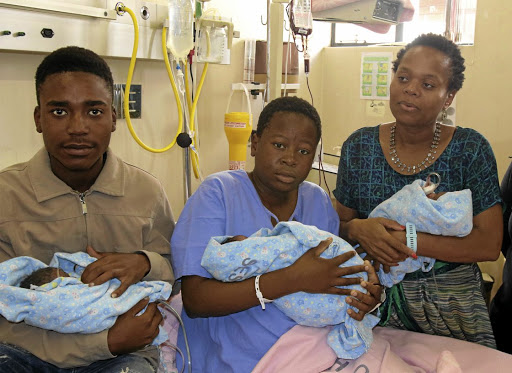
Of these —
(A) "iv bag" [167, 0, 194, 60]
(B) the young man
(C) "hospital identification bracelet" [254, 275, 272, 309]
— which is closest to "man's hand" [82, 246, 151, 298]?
(B) the young man

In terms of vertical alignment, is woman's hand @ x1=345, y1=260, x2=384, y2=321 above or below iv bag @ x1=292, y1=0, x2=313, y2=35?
below

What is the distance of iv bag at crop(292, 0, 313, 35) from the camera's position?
2.73 metres

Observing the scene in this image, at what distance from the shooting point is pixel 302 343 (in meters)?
1.41

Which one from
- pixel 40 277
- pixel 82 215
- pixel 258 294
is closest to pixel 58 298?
pixel 40 277

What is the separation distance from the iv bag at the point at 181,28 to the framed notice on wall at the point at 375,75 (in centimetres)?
155

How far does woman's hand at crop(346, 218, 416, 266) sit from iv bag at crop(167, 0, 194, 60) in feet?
4.21

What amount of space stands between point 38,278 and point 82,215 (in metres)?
0.29

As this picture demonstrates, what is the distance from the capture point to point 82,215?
156cm

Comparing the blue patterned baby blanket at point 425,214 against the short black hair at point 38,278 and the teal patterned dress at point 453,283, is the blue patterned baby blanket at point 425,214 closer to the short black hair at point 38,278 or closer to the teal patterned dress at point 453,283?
the teal patterned dress at point 453,283

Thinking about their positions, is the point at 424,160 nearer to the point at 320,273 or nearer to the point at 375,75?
the point at 320,273

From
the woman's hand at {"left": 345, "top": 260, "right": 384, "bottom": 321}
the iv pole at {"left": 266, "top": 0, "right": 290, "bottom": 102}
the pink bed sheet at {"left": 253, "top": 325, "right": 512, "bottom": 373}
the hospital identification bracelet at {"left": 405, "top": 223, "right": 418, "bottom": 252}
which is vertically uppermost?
the iv pole at {"left": 266, "top": 0, "right": 290, "bottom": 102}

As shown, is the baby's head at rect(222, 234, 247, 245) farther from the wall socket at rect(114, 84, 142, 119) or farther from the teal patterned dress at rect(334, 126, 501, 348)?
the wall socket at rect(114, 84, 142, 119)

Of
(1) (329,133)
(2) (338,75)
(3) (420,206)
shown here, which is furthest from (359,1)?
(3) (420,206)

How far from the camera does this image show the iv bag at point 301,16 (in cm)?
273
